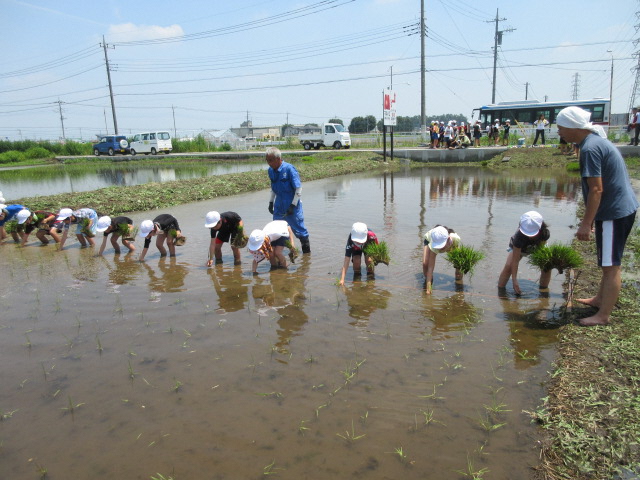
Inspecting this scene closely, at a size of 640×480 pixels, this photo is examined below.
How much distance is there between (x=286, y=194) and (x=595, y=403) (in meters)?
5.07

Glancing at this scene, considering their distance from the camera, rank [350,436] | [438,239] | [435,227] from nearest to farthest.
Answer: [350,436] → [438,239] → [435,227]

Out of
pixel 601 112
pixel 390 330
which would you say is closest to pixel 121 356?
pixel 390 330

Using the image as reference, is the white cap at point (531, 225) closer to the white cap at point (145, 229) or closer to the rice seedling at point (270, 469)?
the rice seedling at point (270, 469)

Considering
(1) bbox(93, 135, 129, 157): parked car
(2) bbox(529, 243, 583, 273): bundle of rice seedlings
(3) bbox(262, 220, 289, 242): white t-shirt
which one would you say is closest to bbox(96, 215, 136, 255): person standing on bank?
(3) bbox(262, 220, 289, 242): white t-shirt

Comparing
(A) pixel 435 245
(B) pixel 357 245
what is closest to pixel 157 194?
(B) pixel 357 245

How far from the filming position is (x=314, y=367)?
12.4 ft

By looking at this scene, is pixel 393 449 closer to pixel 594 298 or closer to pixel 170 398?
pixel 170 398

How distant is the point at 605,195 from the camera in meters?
3.94

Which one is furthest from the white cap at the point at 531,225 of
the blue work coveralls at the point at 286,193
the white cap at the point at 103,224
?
the white cap at the point at 103,224

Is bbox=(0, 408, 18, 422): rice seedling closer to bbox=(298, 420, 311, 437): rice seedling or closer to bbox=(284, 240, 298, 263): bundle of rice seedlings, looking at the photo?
bbox=(298, 420, 311, 437): rice seedling

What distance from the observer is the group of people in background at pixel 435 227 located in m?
3.89

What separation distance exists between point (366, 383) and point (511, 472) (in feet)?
3.97

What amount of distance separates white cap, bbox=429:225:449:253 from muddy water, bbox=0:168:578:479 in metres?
0.66

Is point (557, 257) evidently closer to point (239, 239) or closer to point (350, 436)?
point (350, 436)
